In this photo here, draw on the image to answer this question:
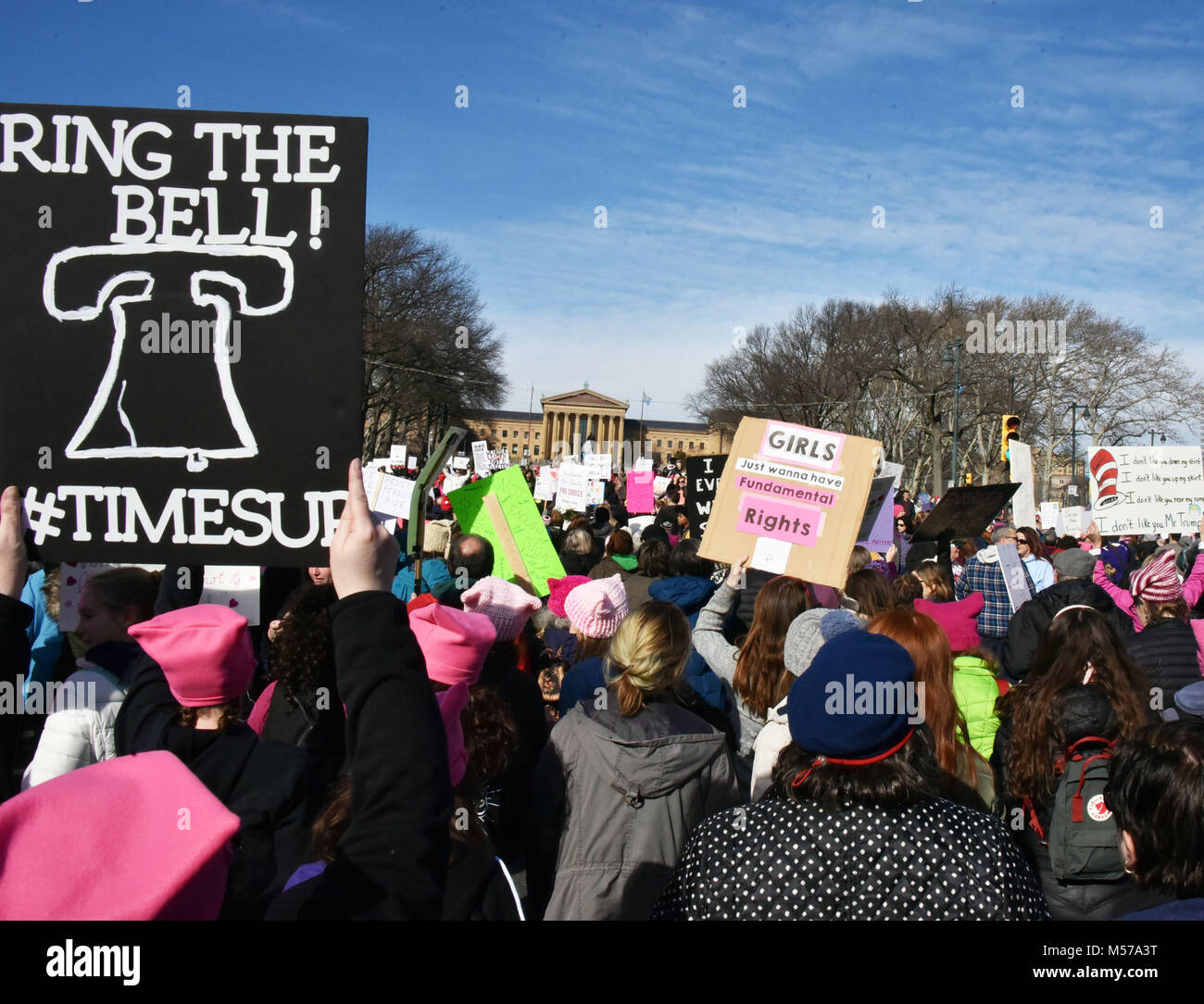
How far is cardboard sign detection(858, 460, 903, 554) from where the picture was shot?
27.0ft

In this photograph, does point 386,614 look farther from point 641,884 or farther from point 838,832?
point 641,884

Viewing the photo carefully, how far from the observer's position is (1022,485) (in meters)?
11.4

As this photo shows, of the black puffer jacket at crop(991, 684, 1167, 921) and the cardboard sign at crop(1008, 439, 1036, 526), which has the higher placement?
the cardboard sign at crop(1008, 439, 1036, 526)

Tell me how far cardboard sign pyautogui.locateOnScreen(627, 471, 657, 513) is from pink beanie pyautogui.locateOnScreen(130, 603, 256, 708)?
52.1 feet

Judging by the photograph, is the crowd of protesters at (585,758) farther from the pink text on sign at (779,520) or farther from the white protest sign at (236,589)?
the white protest sign at (236,589)

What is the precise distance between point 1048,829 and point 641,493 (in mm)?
15341

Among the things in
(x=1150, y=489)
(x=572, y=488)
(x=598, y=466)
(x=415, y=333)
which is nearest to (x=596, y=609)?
(x=1150, y=489)

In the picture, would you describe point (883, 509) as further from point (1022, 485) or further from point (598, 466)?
point (598, 466)

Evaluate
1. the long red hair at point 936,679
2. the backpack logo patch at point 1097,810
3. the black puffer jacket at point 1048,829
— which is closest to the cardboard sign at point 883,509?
the long red hair at point 936,679

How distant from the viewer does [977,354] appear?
52.5 m

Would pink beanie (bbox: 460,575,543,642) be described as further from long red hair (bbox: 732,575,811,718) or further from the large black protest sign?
the large black protest sign

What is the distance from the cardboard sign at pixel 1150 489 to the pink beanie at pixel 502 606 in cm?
809

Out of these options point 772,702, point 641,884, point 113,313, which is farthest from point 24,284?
point 772,702

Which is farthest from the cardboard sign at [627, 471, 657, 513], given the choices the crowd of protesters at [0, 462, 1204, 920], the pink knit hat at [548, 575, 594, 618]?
the crowd of protesters at [0, 462, 1204, 920]
